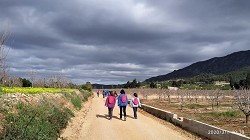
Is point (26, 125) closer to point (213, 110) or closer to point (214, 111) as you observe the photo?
point (214, 111)

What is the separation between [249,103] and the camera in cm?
2175

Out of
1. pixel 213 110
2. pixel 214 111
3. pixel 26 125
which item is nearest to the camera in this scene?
pixel 26 125

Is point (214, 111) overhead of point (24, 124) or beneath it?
beneath

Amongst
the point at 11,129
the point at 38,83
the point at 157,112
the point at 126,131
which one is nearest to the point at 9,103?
the point at 11,129

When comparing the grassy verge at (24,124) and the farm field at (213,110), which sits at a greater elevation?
the grassy verge at (24,124)

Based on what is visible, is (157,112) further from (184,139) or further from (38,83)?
(38,83)

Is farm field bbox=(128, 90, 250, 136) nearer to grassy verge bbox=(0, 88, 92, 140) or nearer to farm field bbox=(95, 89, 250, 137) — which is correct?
farm field bbox=(95, 89, 250, 137)

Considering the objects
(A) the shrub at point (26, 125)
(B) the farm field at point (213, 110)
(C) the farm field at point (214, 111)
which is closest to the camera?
(A) the shrub at point (26, 125)

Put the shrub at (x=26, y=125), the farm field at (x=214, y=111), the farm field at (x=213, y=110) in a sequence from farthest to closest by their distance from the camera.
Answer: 1. the farm field at (x=213, y=110)
2. the farm field at (x=214, y=111)
3. the shrub at (x=26, y=125)

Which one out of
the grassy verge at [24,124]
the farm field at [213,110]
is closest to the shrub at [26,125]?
the grassy verge at [24,124]

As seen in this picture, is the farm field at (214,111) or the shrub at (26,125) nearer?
the shrub at (26,125)

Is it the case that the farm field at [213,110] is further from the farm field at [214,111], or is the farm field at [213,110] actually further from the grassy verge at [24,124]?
the grassy verge at [24,124]

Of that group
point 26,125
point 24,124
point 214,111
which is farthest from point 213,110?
point 26,125

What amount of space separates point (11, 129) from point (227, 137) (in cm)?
772
